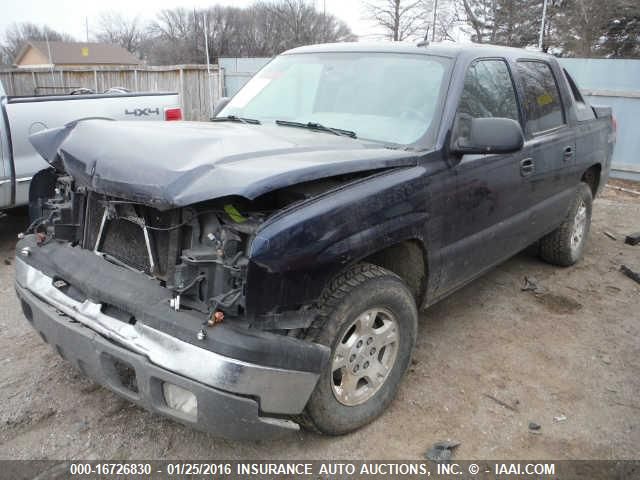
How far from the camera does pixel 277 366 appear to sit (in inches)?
85.6

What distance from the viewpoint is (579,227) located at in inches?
207

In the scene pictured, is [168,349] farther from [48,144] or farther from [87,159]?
[48,144]

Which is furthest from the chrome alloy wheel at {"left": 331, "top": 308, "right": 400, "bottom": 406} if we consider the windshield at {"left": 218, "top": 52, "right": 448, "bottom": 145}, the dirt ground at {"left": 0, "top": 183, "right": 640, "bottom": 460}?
the windshield at {"left": 218, "top": 52, "right": 448, "bottom": 145}

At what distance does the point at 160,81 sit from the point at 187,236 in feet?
45.7

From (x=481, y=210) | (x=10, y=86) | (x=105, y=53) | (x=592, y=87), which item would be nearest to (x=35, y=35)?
(x=105, y=53)

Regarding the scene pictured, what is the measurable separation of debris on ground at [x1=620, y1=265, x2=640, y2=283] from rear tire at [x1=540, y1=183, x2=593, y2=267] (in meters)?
0.41

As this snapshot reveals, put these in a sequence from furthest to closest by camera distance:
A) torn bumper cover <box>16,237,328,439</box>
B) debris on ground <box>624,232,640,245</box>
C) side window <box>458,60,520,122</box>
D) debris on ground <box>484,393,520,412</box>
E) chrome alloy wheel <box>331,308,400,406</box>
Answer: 1. debris on ground <box>624,232,640,245</box>
2. side window <box>458,60,520,122</box>
3. debris on ground <box>484,393,520,412</box>
4. chrome alloy wheel <box>331,308,400,406</box>
5. torn bumper cover <box>16,237,328,439</box>

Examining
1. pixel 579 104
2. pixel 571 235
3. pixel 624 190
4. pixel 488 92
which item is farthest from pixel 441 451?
pixel 624 190

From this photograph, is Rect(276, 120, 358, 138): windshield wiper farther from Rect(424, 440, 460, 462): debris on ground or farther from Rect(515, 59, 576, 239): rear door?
Rect(424, 440, 460, 462): debris on ground

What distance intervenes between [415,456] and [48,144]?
2.54m

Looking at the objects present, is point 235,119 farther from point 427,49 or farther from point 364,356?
point 364,356

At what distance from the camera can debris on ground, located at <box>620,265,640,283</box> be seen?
200 inches

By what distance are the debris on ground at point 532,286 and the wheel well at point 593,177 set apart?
3.53 feet

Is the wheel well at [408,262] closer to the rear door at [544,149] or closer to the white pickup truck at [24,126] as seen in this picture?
the rear door at [544,149]
